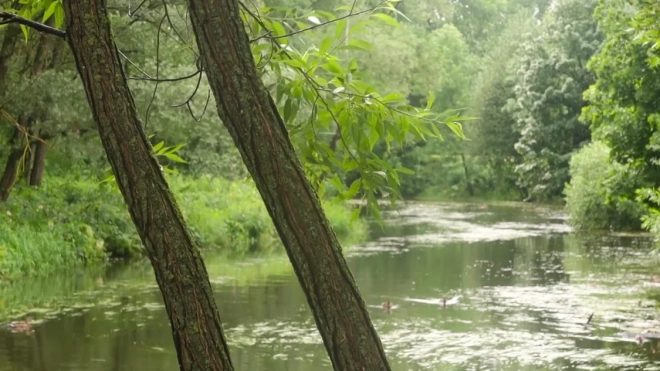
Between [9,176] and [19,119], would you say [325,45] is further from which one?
[9,176]

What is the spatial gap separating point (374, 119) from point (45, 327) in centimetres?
921

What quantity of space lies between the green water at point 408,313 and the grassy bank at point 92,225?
0.82 metres

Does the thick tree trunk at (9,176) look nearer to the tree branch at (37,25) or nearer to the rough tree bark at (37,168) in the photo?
the rough tree bark at (37,168)

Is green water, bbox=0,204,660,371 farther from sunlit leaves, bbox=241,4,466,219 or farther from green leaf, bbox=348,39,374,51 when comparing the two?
green leaf, bbox=348,39,374,51

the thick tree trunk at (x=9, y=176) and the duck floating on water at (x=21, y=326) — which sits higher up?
the thick tree trunk at (x=9, y=176)

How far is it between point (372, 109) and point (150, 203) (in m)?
0.79

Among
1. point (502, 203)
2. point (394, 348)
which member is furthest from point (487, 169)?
point (394, 348)

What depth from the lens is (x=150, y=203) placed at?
8.56 ft

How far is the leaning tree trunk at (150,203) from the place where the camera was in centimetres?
260

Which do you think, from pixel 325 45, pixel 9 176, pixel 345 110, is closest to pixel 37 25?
pixel 325 45

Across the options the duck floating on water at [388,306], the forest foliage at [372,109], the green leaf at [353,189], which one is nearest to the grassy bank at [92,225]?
the forest foliage at [372,109]

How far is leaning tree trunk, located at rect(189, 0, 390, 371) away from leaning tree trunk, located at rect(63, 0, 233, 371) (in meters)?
0.25

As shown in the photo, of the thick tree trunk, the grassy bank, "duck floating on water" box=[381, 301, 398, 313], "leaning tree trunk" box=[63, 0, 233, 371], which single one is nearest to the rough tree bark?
the grassy bank

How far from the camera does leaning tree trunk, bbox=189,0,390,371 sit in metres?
2.60
